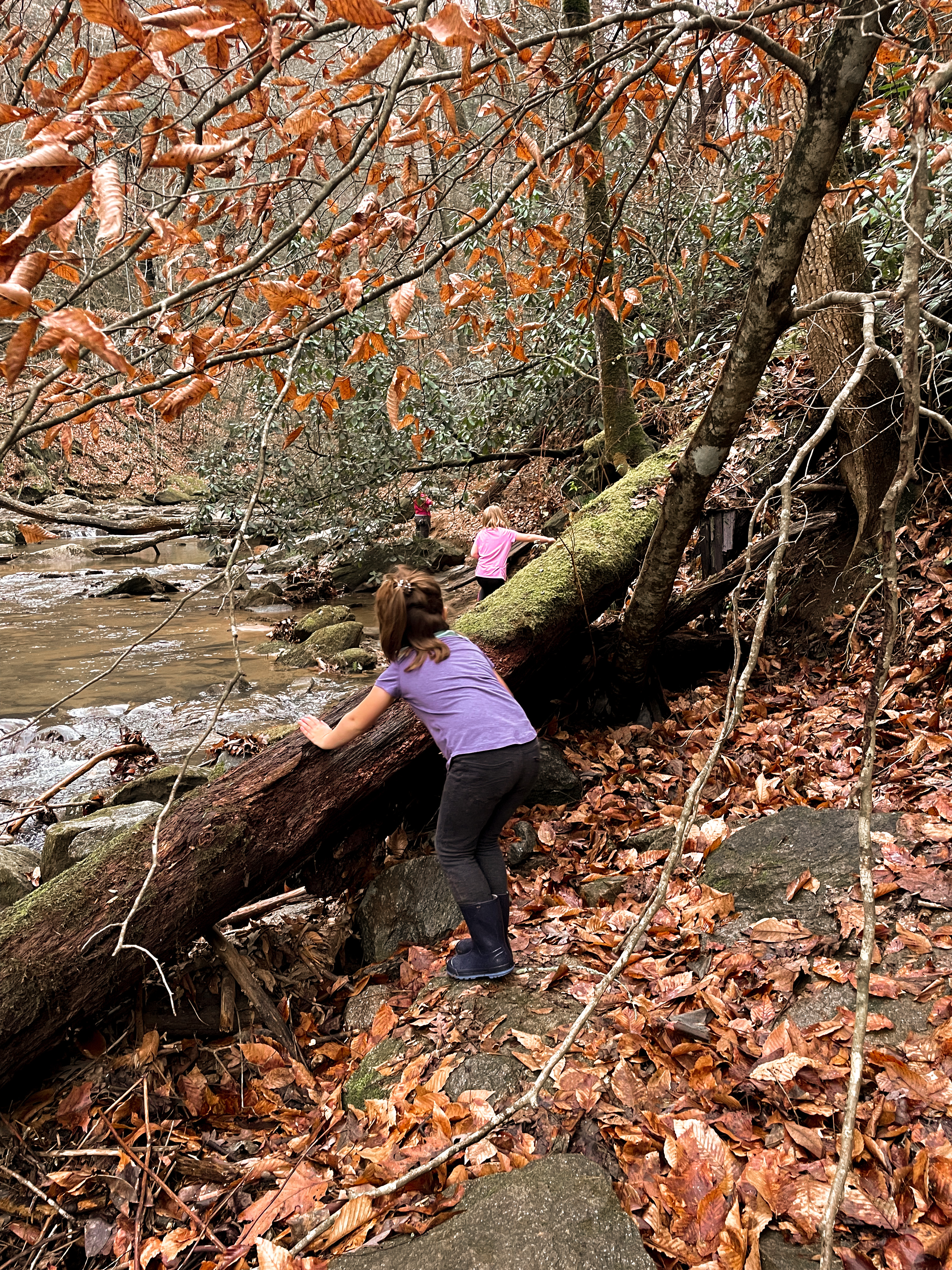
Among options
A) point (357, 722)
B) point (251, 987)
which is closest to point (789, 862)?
point (357, 722)

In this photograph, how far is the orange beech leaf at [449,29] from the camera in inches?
64.9

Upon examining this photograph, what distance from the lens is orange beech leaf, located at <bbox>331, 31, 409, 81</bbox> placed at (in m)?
1.73

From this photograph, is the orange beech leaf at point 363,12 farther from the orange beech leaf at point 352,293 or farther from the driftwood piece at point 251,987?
the driftwood piece at point 251,987

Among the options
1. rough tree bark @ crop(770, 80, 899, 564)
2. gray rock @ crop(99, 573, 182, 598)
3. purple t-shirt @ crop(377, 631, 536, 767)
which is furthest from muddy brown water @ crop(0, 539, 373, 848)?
rough tree bark @ crop(770, 80, 899, 564)

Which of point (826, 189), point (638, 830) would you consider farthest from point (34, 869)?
point (826, 189)

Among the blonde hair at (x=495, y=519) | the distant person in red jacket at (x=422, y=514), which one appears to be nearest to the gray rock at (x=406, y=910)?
the blonde hair at (x=495, y=519)

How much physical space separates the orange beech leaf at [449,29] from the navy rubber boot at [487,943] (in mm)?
2823

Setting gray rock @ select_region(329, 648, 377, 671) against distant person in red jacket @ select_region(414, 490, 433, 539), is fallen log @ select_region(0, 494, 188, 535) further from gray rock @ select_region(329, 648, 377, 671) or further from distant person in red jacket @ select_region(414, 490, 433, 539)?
distant person in red jacket @ select_region(414, 490, 433, 539)

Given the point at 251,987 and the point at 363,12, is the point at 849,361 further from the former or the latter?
the point at 251,987

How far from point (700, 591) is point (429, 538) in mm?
9907

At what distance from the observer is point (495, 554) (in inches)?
339

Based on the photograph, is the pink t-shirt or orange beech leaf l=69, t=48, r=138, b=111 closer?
orange beech leaf l=69, t=48, r=138, b=111

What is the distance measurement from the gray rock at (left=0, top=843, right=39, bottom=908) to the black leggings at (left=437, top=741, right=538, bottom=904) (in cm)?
222

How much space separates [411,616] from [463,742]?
1.84ft
